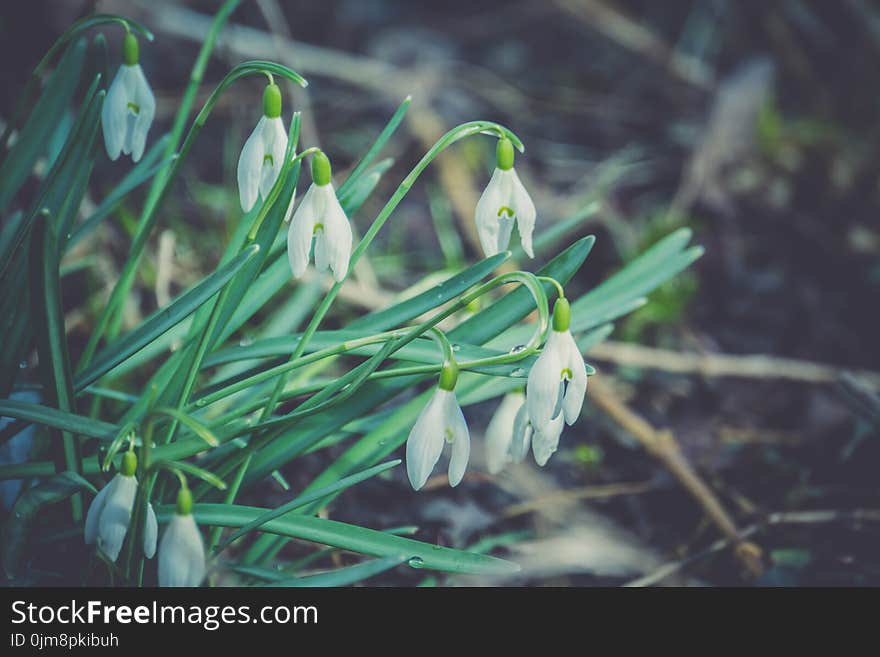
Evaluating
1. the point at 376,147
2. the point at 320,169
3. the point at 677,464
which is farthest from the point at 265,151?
the point at 677,464

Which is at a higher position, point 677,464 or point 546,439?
point 677,464

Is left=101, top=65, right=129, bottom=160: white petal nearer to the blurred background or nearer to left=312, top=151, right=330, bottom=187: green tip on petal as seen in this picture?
left=312, top=151, right=330, bottom=187: green tip on petal

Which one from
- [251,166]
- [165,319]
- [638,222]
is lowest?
[165,319]

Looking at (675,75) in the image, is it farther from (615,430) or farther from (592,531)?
(592,531)

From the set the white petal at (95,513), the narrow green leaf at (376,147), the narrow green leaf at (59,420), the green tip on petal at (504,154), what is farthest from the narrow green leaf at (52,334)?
the green tip on petal at (504,154)

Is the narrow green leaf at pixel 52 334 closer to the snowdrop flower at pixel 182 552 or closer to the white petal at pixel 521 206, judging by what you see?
the snowdrop flower at pixel 182 552

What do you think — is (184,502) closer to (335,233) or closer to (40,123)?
(335,233)
